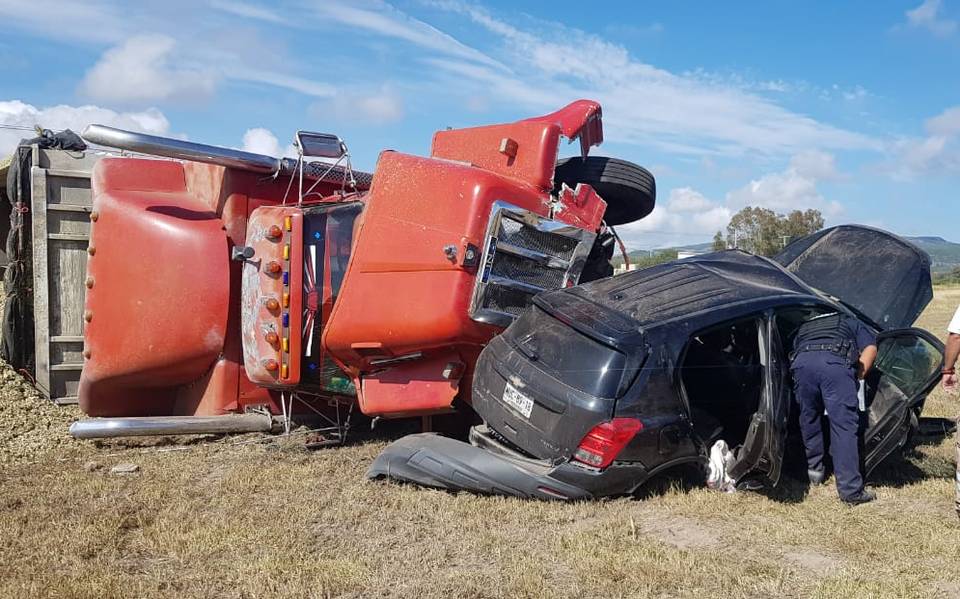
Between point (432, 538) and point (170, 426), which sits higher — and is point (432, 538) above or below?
above

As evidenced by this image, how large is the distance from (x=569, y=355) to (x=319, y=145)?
2.86m

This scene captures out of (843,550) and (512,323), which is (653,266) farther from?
(843,550)

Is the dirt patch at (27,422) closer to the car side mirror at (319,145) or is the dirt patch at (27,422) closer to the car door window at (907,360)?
the car side mirror at (319,145)

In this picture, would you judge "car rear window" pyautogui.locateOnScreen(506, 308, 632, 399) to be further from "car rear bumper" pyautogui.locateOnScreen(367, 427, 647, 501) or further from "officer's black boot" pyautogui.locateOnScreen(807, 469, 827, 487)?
"officer's black boot" pyautogui.locateOnScreen(807, 469, 827, 487)

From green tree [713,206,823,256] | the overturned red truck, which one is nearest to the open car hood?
the overturned red truck

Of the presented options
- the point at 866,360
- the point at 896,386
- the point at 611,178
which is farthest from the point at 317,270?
the point at 896,386

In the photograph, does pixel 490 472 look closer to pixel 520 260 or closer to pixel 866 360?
pixel 520 260

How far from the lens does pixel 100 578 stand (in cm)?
399

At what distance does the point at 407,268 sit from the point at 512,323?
84cm

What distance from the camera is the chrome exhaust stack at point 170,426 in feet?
21.1

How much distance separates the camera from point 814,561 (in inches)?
170

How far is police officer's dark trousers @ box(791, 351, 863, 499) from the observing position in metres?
5.24

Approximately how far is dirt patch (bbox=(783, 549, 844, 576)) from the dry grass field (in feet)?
0.04

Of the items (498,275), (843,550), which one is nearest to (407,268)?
(498,275)
